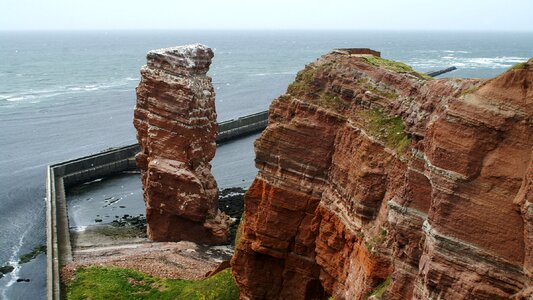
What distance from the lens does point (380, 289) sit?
1827 cm

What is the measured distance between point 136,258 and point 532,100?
31908 mm

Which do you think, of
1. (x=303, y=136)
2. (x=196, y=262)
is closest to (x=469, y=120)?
(x=303, y=136)

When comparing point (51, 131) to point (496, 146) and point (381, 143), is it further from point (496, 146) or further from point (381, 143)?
point (496, 146)

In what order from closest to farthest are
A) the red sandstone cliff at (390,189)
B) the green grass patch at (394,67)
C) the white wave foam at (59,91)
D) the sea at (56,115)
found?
the red sandstone cliff at (390,189) < the green grass patch at (394,67) < the sea at (56,115) < the white wave foam at (59,91)

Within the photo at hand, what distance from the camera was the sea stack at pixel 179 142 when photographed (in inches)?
1695

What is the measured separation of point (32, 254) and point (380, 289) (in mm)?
36772

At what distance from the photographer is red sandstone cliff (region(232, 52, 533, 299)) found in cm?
1375

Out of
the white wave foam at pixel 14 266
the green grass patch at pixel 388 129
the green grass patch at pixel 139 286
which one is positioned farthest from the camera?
the white wave foam at pixel 14 266

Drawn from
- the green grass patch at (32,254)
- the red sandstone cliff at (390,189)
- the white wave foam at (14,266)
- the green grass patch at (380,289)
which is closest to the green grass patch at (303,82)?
the red sandstone cliff at (390,189)

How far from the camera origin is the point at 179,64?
42875mm

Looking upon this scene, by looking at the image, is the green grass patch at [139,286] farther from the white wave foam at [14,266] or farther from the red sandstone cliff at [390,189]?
the white wave foam at [14,266]

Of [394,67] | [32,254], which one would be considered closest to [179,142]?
[32,254]

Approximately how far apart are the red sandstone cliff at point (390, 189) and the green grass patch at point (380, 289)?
7cm

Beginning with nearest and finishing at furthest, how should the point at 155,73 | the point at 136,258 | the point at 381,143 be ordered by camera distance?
the point at 381,143
the point at 136,258
the point at 155,73
